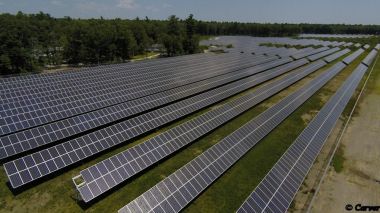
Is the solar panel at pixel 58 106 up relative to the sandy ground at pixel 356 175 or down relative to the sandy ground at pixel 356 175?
up

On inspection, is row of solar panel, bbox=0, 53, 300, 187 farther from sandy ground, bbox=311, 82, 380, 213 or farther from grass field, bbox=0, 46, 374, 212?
sandy ground, bbox=311, 82, 380, 213

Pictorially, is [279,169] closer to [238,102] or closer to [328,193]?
[328,193]

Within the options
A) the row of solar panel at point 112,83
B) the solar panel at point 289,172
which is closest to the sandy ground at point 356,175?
the solar panel at point 289,172

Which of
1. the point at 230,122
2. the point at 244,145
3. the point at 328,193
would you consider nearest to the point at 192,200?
the point at 244,145

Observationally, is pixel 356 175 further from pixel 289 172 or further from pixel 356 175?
pixel 289 172

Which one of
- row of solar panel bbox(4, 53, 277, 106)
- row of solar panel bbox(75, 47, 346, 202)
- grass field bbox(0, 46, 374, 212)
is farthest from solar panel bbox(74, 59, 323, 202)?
row of solar panel bbox(4, 53, 277, 106)

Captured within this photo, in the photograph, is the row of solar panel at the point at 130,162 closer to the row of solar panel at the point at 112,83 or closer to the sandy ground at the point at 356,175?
the sandy ground at the point at 356,175
